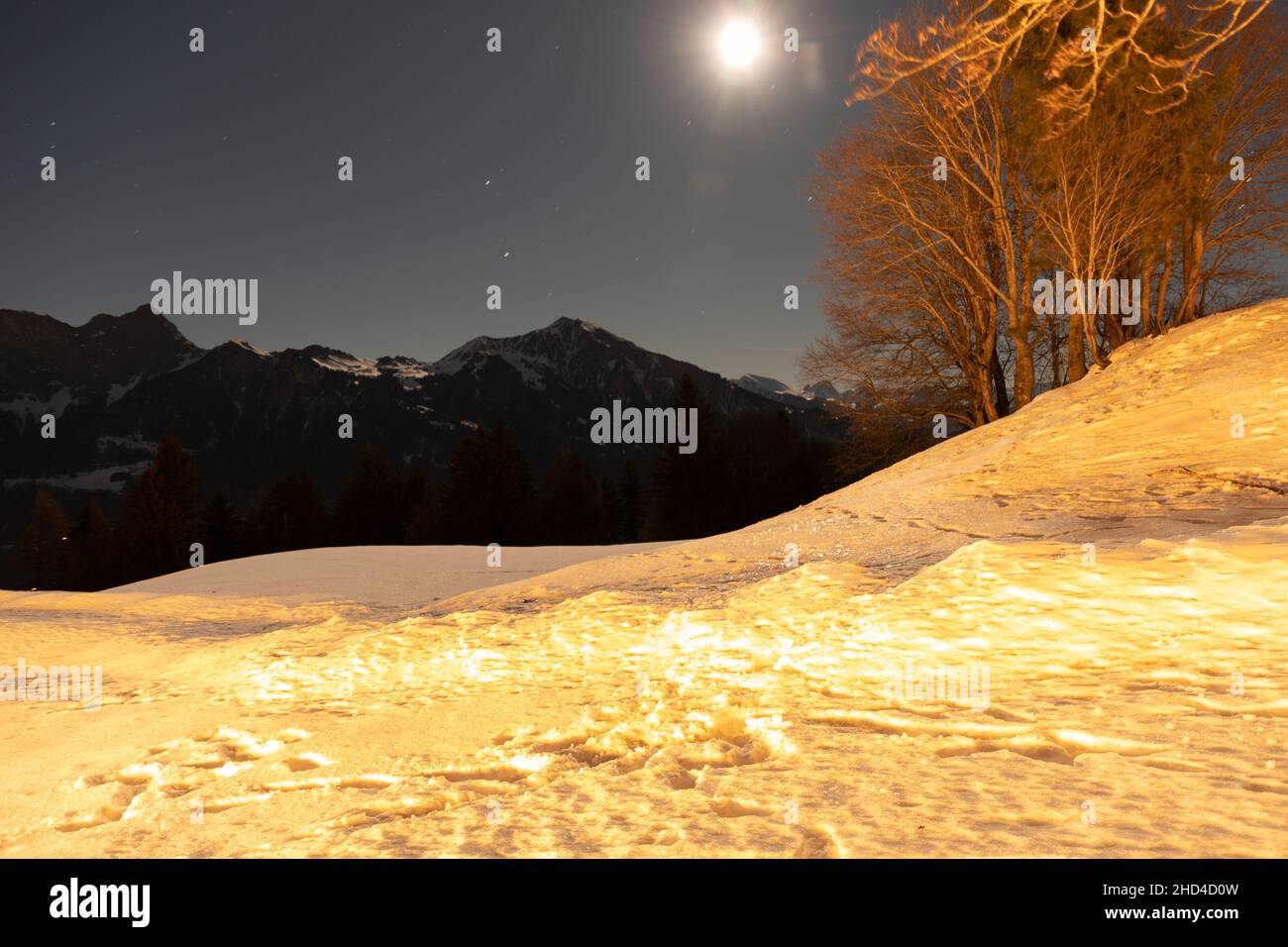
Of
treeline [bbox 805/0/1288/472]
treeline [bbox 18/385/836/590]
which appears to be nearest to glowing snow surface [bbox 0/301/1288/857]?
treeline [bbox 805/0/1288/472]

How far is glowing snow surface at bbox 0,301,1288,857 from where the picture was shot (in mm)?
2176

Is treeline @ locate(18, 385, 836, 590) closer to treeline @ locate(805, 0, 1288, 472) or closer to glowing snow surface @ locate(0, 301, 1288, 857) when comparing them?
treeline @ locate(805, 0, 1288, 472)

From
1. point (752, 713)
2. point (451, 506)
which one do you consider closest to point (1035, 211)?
point (752, 713)

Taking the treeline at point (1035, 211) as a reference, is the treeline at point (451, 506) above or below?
below

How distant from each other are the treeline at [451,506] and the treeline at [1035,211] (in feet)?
78.6

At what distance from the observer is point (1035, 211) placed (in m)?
16.0

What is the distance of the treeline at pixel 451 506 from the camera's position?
4541 cm

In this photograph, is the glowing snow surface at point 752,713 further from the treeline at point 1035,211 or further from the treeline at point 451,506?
the treeline at point 451,506

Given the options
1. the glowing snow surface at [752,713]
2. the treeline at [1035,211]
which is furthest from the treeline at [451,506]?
the glowing snow surface at [752,713]

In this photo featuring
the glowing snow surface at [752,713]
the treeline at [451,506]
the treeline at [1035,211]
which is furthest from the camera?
the treeline at [451,506]

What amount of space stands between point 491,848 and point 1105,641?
10.0 feet

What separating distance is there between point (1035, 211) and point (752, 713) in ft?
55.2

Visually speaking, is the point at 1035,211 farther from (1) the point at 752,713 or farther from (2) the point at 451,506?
(2) the point at 451,506
